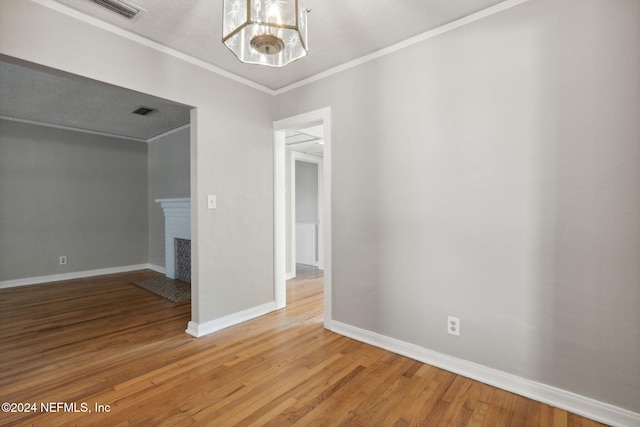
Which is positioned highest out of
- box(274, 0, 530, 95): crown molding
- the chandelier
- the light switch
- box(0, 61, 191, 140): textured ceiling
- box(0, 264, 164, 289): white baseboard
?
box(0, 61, 191, 140): textured ceiling

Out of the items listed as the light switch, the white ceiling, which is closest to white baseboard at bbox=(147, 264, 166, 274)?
→ the white ceiling

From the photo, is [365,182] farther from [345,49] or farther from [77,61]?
[77,61]

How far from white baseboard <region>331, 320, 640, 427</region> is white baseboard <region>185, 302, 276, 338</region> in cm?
123

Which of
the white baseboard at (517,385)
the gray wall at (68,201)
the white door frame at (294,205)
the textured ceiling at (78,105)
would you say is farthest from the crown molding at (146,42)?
the gray wall at (68,201)

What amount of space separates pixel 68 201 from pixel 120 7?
4476mm

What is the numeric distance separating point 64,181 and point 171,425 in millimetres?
5224

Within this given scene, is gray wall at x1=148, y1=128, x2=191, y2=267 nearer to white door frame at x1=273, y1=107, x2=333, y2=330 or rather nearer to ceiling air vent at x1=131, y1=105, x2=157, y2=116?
ceiling air vent at x1=131, y1=105, x2=157, y2=116

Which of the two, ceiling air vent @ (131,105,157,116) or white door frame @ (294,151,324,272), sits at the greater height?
ceiling air vent @ (131,105,157,116)

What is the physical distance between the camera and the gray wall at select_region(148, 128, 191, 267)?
5.20m

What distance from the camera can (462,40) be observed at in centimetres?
210

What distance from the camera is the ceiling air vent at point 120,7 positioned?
1905mm

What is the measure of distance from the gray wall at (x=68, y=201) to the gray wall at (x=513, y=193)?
5119 mm

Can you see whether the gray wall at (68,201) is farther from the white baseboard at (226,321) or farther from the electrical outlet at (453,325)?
the electrical outlet at (453,325)

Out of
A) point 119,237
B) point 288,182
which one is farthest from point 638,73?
point 119,237
